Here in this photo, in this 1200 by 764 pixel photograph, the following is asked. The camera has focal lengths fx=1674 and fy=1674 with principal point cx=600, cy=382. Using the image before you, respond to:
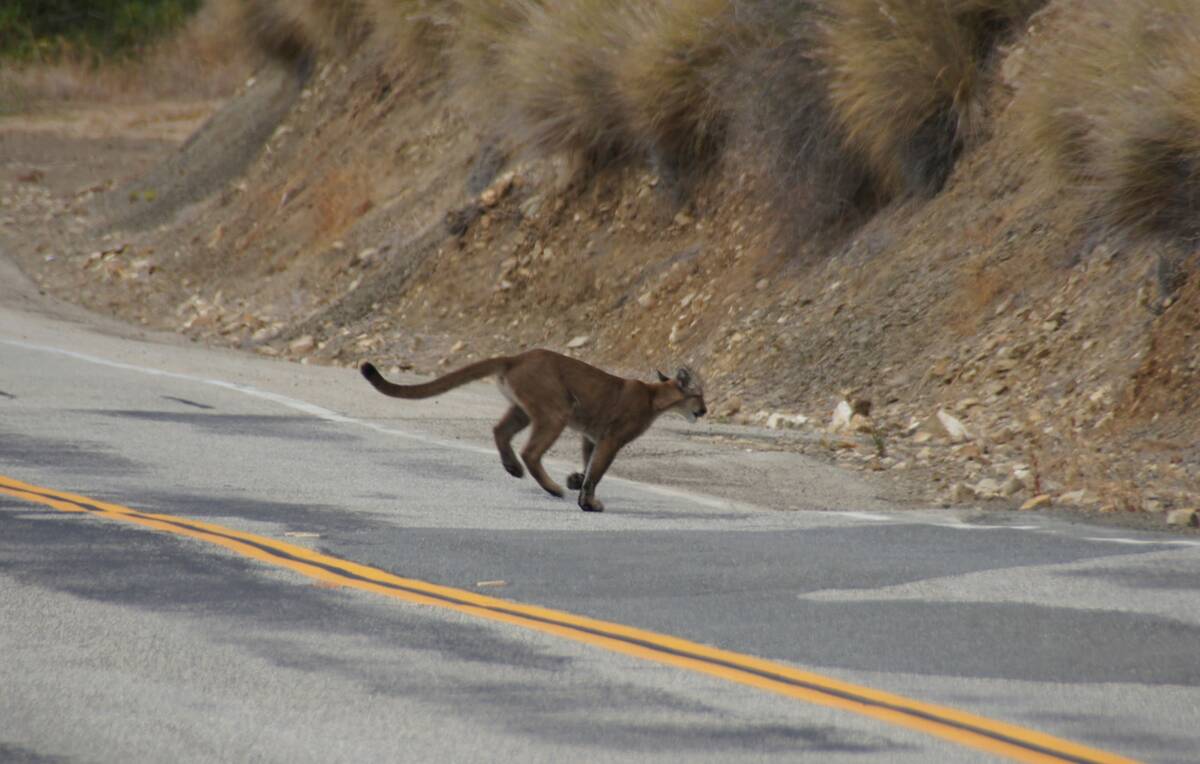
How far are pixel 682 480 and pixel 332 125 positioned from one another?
1937 cm

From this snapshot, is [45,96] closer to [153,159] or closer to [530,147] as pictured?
[153,159]

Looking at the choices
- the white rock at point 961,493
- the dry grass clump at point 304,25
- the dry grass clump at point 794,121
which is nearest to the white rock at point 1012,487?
the white rock at point 961,493

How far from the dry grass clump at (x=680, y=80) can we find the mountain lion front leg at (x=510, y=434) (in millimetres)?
9543

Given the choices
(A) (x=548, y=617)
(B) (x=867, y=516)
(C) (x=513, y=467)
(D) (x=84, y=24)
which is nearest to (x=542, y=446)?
(C) (x=513, y=467)

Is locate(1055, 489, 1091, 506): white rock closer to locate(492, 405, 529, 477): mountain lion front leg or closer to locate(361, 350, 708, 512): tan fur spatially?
locate(361, 350, 708, 512): tan fur

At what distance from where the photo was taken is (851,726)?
219 inches

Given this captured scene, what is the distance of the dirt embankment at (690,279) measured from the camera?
12.5 meters

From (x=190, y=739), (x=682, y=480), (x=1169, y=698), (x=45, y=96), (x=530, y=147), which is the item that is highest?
(x=45, y=96)

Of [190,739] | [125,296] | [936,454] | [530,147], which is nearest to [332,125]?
[125,296]

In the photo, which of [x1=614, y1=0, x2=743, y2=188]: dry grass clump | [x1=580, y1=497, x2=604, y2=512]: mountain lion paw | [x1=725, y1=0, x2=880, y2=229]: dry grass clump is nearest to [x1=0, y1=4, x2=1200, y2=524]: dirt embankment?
[x1=725, y1=0, x2=880, y2=229]: dry grass clump

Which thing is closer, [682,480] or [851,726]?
[851,726]

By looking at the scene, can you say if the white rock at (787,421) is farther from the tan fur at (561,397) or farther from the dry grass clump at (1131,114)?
the tan fur at (561,397)

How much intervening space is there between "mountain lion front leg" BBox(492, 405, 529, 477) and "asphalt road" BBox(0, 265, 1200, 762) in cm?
14

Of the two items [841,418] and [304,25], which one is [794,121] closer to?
[841,418]
